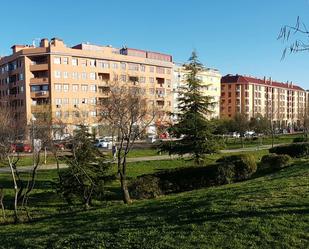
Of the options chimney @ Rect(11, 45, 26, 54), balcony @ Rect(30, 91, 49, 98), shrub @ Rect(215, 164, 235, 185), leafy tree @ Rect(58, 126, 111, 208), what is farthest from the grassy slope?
chimney @ Rect(11, 45, 26, 54)

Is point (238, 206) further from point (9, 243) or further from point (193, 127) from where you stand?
point (193, 127)

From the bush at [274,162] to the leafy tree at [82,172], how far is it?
9508 millimetres

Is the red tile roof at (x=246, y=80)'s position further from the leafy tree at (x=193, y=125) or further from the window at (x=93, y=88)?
the leafy tree at (x=193, y=125)

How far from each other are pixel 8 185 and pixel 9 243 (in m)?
13.9

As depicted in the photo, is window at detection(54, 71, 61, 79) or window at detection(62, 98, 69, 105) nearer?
window at detection(54, 71, 61, 79)

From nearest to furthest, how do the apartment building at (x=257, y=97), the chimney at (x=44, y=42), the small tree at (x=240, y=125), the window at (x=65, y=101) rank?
the small tree at (x=240, y=125)
the window at (x=65, y=101)
the chimney at (x=44, y=42)
the apartment building at (x=257, y=97)

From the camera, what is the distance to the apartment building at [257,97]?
393 ft

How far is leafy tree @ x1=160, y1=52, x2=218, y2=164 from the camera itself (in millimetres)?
25156

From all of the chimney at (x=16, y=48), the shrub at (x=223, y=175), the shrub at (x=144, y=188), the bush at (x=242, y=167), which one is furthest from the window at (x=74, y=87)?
the shrub at (x=144, y=188)

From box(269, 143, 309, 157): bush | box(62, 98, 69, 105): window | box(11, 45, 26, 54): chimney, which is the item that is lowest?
box(269, 143, 309, 157): bush

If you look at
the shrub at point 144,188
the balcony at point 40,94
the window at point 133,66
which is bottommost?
the shrub at point 144,188

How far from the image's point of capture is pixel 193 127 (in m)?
25.2

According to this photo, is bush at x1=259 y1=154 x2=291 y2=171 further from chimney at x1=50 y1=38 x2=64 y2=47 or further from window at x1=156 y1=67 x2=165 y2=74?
window at x1=156 y1=67 x2=165 y2=74

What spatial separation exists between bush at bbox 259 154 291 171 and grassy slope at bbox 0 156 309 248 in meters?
10.8
